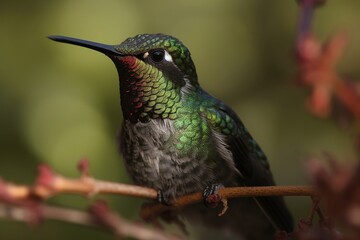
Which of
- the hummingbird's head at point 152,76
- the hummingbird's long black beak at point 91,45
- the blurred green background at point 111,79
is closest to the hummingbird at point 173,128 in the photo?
the hummingbird's head at point 152,76

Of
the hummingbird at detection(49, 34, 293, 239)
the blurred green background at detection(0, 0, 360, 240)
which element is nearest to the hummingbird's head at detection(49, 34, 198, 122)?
the hummingbird at detection(49, 34, 293, 239)

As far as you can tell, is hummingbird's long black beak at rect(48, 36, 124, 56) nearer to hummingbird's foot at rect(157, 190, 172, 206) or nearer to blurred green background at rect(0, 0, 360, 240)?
hummingbird's foot at rect(157, 190, 172, 206)

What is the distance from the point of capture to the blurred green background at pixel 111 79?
4016 millimetres

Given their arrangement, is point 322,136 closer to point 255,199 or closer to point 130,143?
point 255,199

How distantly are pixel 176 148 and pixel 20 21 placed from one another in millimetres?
2159

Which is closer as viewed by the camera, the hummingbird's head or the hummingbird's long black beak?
the hummingbird's long black beak

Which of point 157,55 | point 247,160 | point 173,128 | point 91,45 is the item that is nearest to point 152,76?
point 157,55

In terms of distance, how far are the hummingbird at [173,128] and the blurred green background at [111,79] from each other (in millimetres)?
659

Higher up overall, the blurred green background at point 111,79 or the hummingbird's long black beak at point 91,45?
the hummingbird's long black beak at point 91,45

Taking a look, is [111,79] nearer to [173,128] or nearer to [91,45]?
[173,128]

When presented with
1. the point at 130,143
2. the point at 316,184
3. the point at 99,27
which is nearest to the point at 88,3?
the point at 99,27

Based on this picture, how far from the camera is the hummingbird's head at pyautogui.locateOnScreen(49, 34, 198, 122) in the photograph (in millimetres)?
2662

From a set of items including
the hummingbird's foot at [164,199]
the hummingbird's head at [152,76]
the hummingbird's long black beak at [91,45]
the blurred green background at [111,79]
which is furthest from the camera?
the blurred green background at [111,79]

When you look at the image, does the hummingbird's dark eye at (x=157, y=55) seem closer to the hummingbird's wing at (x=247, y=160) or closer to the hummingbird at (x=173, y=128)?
the hummingbird at (x=173, y=128)
